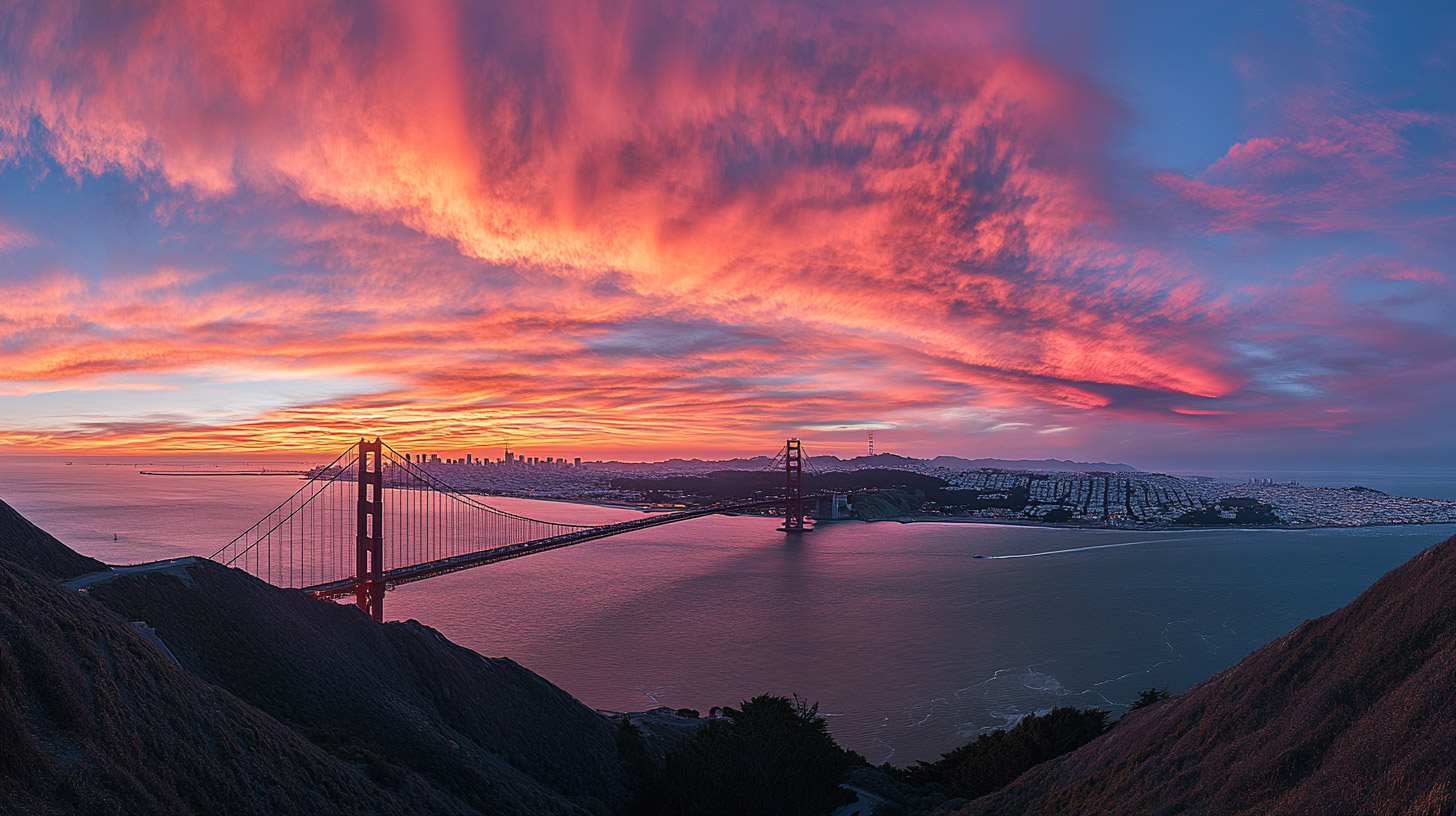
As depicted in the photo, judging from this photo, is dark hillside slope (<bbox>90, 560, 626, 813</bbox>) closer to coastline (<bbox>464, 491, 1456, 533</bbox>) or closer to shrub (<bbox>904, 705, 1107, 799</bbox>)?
shrub (<bbox>904, 705, 1107, 799</bbox>)

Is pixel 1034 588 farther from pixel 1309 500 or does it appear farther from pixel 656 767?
pixel 1309 500

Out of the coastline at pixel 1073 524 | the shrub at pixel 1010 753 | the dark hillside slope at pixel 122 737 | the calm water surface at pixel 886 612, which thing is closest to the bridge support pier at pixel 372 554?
the calm water surface at pixel 886 612

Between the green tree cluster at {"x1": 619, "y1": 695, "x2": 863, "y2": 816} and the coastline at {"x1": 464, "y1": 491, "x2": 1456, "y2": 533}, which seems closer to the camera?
the green tree cluster at {"x1": 619, "y1": 695, "x2": 863, "y2": 816}

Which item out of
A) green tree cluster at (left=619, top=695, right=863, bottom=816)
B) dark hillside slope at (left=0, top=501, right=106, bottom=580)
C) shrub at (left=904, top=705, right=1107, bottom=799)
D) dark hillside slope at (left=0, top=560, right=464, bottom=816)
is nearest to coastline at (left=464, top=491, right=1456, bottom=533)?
shrub at (left=904, top=705, right=1107, bottom=799)

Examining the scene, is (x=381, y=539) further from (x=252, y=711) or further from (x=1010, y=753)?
(x=1010, y=753)

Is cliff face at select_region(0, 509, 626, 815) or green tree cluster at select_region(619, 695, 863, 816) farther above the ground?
cliff face at select_region(0, 509, 626, 815)

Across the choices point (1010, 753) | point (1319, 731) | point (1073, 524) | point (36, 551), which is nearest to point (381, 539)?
point (36, 551)

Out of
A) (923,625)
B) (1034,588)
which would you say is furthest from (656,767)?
(1034,588)
